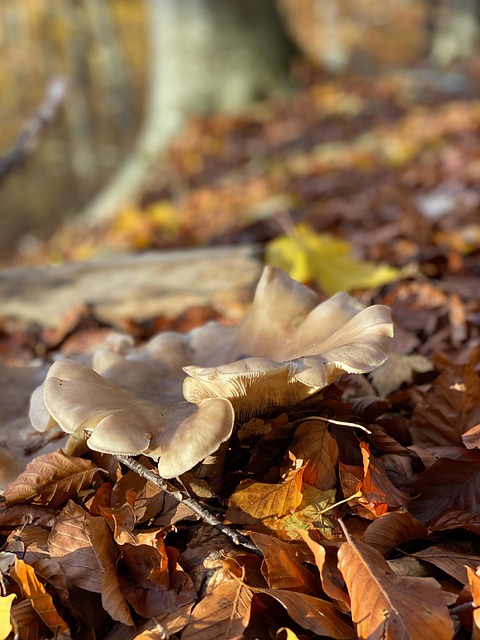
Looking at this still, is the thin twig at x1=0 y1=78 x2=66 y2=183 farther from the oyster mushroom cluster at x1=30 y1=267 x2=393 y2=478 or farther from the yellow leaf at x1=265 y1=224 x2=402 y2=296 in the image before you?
the oyster mushroom cluster at x1=30 y1=267 x2=393 y2=478

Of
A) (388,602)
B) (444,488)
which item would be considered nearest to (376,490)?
(444,488)

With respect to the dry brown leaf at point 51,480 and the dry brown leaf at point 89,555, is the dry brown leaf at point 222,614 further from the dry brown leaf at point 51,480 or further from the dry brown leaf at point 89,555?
the dry brown leaf at point 51,480

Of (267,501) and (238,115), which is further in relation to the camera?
(238,115)

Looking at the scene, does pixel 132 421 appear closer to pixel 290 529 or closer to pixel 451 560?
pixel 290 529

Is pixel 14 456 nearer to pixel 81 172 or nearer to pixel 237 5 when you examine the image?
pixel 237 5

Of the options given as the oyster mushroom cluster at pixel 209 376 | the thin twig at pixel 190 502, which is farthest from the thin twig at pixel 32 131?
the thin twig at pixel 190 502

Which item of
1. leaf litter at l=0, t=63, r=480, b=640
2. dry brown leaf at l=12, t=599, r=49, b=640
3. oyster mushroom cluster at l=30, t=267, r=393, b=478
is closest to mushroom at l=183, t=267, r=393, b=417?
oyster mushroom cluster at l=30, t=267, r=393, b=478
